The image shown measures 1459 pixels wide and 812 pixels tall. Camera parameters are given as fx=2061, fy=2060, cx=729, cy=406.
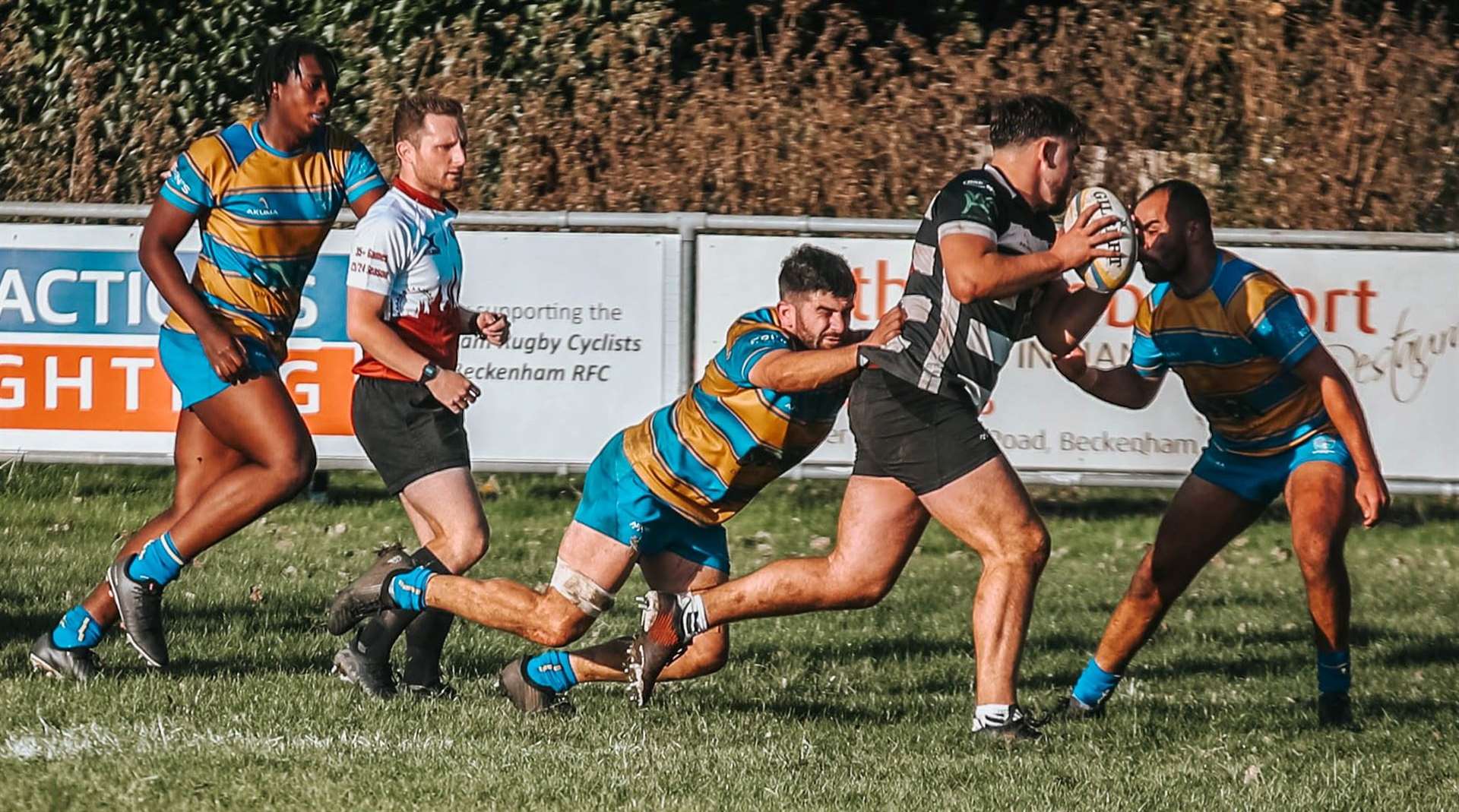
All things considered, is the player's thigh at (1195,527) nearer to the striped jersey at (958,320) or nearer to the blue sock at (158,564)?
the striped jersey at (958,320)

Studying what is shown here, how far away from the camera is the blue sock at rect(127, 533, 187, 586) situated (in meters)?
6.80

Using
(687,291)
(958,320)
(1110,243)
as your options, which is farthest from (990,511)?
(687,291)

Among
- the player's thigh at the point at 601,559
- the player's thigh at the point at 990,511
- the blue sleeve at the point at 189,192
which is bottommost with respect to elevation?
the player's thigh at the point at 601,559

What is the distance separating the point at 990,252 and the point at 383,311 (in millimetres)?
1940

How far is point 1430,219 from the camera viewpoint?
13.0m

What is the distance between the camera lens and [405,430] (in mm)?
6688

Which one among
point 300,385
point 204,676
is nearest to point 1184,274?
point 204,676

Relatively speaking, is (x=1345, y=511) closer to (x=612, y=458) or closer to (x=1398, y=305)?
(x=612, y=458)

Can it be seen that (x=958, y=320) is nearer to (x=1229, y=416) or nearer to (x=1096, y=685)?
(x=1229, y=416)

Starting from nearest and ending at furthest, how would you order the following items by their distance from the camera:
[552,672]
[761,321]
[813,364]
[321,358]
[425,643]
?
[813,364] → [761,321] → [552,672] → [425,643] → [321,358]

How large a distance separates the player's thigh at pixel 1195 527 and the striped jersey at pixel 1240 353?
167mm

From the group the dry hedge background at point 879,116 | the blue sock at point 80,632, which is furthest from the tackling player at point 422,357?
the dry hedge background at point 879,116

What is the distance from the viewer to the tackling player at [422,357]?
6539 mm

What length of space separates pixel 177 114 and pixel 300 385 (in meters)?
5.26
